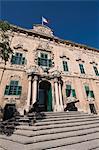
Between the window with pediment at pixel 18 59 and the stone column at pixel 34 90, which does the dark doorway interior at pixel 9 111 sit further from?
the window with pediment at pixel 18 59

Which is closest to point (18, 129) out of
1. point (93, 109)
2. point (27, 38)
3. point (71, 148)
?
point (71, 148)

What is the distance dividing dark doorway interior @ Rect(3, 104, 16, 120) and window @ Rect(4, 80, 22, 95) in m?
1.24

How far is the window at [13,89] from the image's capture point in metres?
12.2

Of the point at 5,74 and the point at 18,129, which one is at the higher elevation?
the point at 5,74

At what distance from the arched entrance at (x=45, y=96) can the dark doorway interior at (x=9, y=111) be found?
3919 millimetres

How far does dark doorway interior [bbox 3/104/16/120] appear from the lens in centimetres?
1131

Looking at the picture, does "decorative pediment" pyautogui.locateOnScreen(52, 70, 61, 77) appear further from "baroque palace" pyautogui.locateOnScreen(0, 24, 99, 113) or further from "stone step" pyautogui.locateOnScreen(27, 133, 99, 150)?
"stone step" pyautogui.locateOnScreen(27, 133, 99, 150)

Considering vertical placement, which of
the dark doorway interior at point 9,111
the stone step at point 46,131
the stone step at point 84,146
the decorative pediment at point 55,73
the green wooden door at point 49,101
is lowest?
the stone step at point 84,146

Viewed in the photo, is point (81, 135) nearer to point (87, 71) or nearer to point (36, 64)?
point (36, 64)

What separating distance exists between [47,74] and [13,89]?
444 centimetres

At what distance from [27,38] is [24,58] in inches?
140

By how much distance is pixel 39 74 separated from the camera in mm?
13977

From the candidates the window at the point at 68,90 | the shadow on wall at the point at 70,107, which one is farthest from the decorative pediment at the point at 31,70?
the shadow on wall at the point at 70,107

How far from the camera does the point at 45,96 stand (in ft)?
51.2
